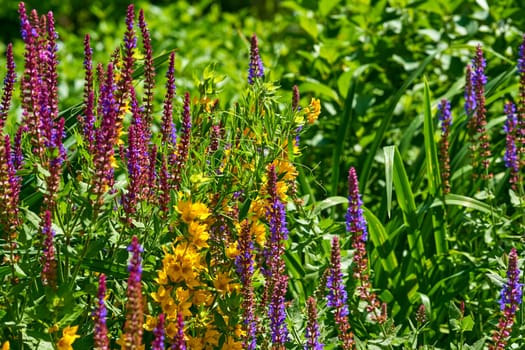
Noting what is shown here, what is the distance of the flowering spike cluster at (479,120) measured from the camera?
11.4 feet

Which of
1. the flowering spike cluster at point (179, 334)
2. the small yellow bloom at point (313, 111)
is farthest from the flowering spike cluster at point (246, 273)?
the small yellow bloom at point (313, 111)

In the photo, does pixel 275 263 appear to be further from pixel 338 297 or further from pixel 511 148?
pixel 511 148

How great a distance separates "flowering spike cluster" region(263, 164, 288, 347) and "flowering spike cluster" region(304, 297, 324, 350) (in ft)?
0.28

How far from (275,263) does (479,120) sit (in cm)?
128

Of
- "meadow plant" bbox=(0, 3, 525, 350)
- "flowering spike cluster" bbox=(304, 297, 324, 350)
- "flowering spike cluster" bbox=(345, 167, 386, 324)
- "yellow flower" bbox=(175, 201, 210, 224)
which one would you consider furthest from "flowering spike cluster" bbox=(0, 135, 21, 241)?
"flowering spike cluster" bbox=(345, 167, 386, 324)

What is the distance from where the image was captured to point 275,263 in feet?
8.73

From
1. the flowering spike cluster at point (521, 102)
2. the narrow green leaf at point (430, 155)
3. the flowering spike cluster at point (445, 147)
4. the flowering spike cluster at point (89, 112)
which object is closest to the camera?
the flowering spike cluster at point (89, 112)

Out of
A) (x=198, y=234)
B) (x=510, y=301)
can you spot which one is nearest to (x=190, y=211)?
(x=198, y=234)

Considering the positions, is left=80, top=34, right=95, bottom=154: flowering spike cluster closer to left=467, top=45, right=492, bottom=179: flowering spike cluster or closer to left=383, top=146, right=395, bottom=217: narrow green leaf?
left=383, top=146, right=395, bottom=217: narrow green leaf

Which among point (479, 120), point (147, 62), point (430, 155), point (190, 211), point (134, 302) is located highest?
point (147, 62)

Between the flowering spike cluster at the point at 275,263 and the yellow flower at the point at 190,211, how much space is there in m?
0.24

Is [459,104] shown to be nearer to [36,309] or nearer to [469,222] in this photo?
[469,222]

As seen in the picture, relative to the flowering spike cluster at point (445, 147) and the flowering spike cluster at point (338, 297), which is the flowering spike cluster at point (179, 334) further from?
the flowering spike cluster at point (445, 147)

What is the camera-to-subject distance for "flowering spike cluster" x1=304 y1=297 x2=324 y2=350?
2.52 metres
